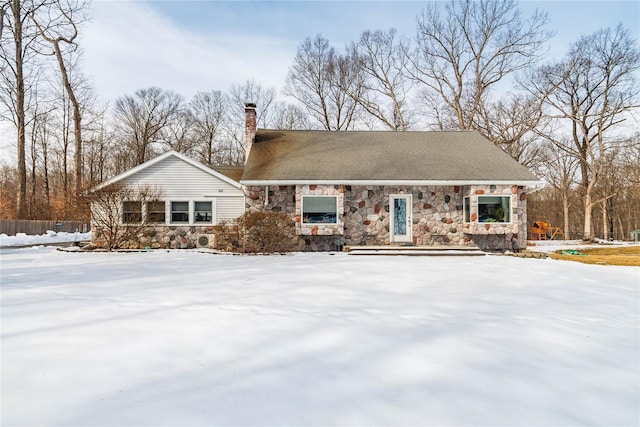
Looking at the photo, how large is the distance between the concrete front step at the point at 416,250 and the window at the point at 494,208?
1.31 meters

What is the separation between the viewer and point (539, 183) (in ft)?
40.7

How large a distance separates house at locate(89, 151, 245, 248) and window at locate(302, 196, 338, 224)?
2.71 m

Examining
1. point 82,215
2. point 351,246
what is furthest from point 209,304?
point 82,215

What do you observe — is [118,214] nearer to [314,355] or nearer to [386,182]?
[386,182]

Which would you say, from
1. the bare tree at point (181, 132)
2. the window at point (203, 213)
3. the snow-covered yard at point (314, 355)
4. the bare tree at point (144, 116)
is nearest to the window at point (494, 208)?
the snow-covered yard at point (314, 355)

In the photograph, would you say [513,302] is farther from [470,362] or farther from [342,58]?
[342,58]

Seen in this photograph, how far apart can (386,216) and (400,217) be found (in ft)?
1.72

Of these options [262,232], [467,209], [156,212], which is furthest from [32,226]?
[467,209]

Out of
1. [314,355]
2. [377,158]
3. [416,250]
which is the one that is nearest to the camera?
[314,355]

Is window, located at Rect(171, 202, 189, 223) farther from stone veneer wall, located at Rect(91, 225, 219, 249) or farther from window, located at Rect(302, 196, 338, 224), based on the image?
window, located at Rect(302, 196, 338, 224)

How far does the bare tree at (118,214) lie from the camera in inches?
490

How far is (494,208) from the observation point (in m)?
12.7

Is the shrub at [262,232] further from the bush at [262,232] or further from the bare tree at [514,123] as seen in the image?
the bare tree at [514,123]

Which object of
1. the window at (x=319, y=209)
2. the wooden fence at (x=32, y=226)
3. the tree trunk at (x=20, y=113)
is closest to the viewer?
the window at (x=319, y=209)
